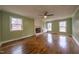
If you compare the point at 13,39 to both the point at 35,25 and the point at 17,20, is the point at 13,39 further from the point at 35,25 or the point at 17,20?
the point at 35,25

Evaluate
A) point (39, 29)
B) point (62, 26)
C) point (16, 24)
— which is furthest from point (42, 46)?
point (16, 24)

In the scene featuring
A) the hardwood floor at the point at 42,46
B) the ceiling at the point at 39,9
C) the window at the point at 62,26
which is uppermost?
the ceiling at the point at 39,9

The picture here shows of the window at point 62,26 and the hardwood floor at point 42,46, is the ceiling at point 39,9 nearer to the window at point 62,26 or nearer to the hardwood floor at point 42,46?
the window at point 62,26

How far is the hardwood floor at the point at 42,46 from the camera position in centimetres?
250

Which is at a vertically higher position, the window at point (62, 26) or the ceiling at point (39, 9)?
the ceiling at point (39, 9)

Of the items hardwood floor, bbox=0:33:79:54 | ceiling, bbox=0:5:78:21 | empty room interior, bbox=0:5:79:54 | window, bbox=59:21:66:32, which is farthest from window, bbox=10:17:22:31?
window, bbox=59:21:66:32

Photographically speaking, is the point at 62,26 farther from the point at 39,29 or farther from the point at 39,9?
the point at 39,9

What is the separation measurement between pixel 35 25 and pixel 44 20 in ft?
0.93

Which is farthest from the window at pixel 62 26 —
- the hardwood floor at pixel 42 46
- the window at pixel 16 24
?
the window at pixel 16 24

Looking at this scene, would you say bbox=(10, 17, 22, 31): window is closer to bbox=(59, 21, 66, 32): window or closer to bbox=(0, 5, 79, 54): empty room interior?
bbox=(0, 5, 79, 54): empty room interior

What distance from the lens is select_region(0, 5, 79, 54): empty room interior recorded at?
8.13ft

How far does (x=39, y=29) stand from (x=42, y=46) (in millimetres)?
487
